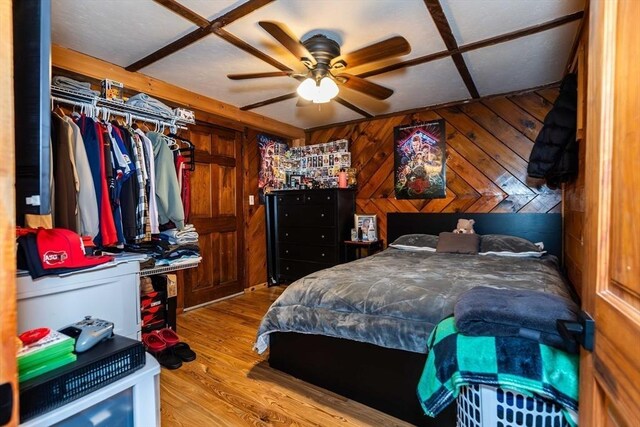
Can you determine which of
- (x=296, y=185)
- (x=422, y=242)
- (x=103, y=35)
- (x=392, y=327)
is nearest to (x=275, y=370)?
(x=392, y=327)

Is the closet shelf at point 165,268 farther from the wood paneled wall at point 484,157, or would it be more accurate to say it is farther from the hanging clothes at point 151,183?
the wood paneled wall at point 484,157

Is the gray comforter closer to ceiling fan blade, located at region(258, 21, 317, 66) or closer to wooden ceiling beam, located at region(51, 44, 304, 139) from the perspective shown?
ceiling fan blade, located at region(258, 21, 317, 66)

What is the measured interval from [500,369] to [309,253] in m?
3.35

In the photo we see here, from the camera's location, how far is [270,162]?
481 centimetres

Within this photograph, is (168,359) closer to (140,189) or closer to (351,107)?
(140,189)

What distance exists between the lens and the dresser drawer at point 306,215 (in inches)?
166

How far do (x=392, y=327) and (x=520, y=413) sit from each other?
73 cm

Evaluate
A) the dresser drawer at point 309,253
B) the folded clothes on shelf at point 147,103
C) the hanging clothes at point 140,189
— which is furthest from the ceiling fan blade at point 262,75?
the dresser drawer at point 309,253

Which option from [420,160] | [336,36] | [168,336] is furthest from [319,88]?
[168,336]

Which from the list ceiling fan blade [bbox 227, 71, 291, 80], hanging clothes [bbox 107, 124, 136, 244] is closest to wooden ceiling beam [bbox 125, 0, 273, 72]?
ceiling fan blade [bbox 227, 71, 291, 80]

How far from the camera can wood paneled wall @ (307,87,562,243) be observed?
3.48 metres

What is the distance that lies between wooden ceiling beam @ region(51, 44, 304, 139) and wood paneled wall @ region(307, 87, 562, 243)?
65.9 inches

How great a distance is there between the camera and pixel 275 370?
2.34 meters

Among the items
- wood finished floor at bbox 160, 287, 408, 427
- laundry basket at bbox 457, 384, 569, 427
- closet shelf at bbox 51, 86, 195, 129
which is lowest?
wood finished floor at bbox 160, 287, 408, 427
